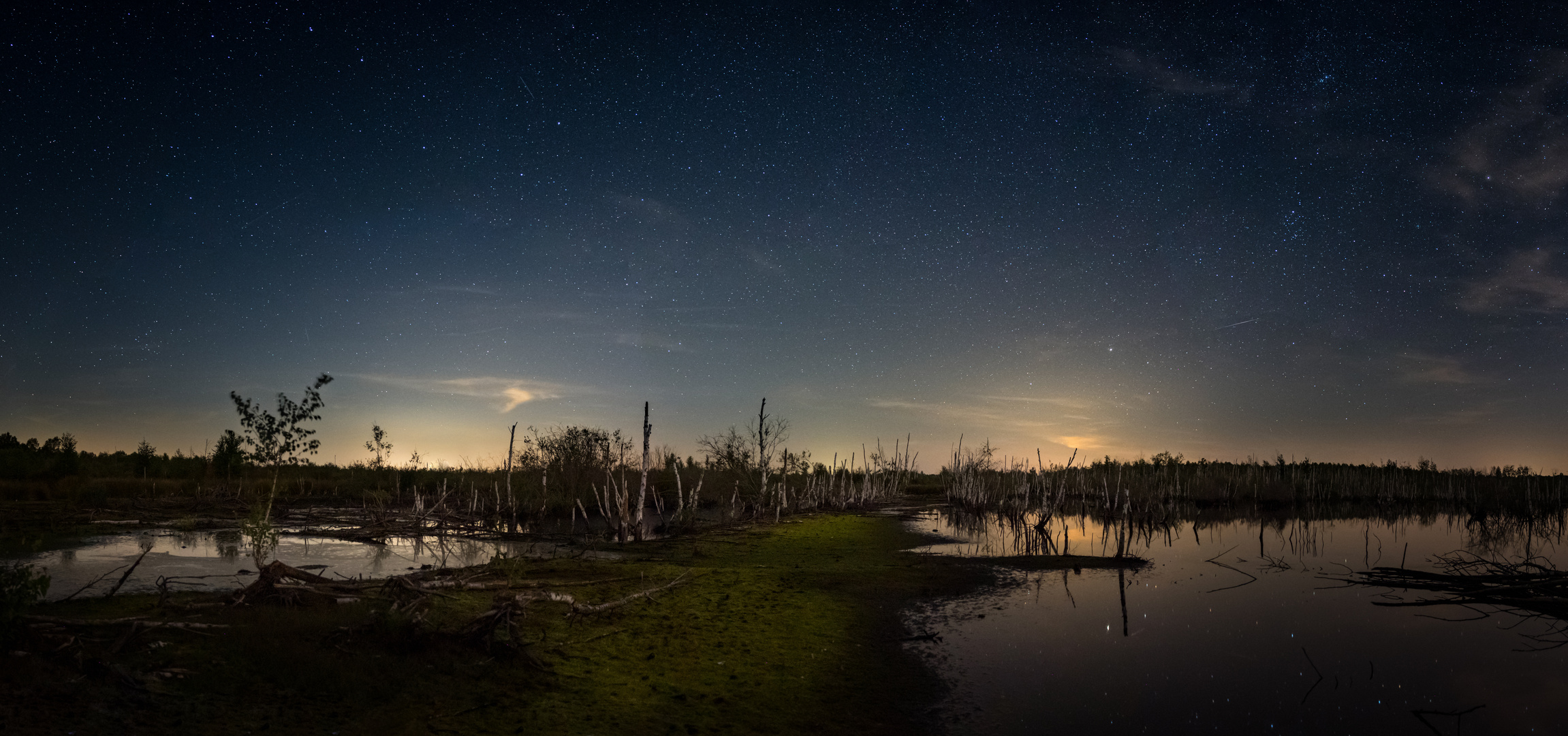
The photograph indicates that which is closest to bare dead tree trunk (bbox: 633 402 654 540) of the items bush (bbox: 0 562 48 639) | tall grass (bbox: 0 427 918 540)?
tall grass (bbox: 0 427 918 540)

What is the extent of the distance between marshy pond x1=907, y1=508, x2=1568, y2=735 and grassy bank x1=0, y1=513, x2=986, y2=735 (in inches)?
44.9

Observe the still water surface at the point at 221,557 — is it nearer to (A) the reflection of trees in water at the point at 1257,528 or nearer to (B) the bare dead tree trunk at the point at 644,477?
(B) the bare dead tree trunk at the point at 644,477

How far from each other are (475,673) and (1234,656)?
31.8ft

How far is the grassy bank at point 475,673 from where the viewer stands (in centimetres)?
541

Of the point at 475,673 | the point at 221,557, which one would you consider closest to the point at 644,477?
the point at 221,557

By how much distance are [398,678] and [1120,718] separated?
275 inches

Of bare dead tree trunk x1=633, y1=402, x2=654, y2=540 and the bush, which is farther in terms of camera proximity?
bare dead tree trunk x1=633, y1=402, x2=654, y2=540

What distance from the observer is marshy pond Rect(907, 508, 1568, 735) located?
25.2 feet

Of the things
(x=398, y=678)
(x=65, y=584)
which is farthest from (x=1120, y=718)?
→ (x=65, y=584)

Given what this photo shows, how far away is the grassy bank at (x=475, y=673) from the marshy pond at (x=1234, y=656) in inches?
44.9

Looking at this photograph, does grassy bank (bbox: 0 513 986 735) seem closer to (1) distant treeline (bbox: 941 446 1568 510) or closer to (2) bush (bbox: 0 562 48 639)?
(2) bush (bbox: 0 562 48 639)

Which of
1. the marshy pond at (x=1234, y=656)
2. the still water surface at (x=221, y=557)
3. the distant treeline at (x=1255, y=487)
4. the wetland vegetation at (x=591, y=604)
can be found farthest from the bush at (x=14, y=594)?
the distant treeline at (x=1255, y=487)

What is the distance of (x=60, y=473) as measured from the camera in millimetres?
33812

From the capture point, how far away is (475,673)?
6.94 metres
